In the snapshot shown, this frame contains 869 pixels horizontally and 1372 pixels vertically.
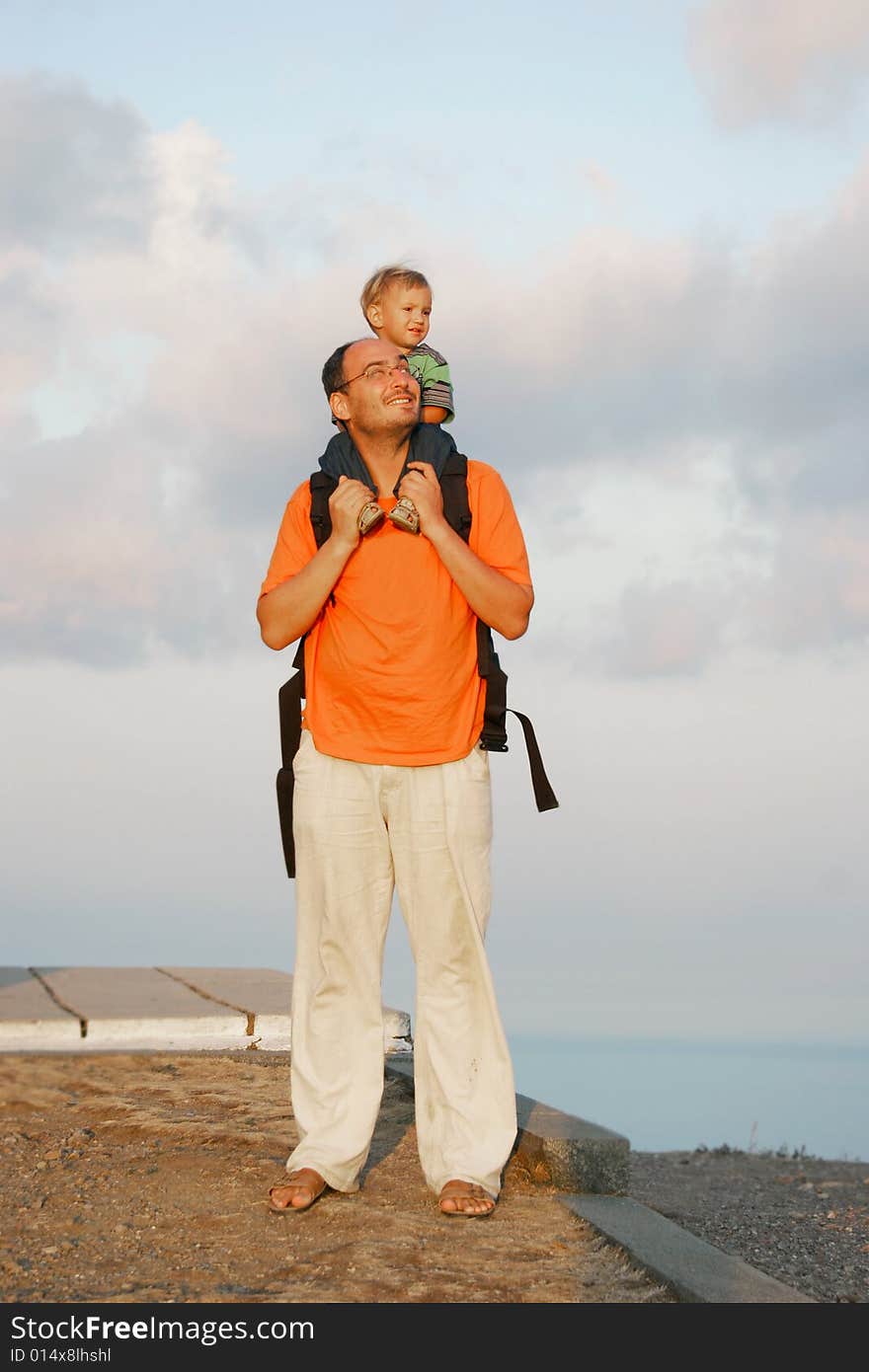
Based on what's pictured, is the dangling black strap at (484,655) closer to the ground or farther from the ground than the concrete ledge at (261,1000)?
farther from the ground

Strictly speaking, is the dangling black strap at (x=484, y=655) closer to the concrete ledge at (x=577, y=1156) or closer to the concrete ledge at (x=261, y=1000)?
the concrete ledge at (x=577, y=1156)

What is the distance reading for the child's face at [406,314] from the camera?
17.0 ft

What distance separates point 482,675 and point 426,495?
0.65m

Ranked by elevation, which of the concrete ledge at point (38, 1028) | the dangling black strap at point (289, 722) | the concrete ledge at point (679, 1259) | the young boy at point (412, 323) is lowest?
the concrete ledge at point (679, 1259)

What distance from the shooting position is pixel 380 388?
459cm

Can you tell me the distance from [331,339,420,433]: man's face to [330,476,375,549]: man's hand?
0.26m

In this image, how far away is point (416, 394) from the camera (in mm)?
4641

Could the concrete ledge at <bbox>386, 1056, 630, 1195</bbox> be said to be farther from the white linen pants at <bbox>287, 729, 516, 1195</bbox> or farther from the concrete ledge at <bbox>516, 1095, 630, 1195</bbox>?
the white linen pants at <bbox>287, 729, 516, 1195</bbox>

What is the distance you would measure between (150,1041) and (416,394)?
16.7 feet

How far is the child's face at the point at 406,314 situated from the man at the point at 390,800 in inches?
20.2

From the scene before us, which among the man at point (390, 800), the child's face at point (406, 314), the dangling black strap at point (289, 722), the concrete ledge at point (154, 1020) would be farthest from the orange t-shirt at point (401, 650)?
the concrete ledge at point (154, 1020)
